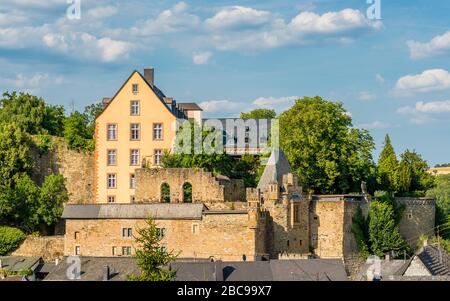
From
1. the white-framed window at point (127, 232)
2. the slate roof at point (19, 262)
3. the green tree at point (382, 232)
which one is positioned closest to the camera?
the white-framed window at point (127, 232)

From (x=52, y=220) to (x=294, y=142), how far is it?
1430 centimetres

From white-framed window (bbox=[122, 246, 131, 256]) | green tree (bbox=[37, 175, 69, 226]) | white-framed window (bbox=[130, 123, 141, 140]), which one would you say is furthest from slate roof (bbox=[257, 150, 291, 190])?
green tree (bbox=[37, 175, 69, 226])

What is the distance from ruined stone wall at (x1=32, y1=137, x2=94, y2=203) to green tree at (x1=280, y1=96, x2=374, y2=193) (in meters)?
11.8

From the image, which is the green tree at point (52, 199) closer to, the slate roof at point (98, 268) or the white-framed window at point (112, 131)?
the white-framed window at point (112, 131)

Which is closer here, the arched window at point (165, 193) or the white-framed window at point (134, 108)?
the arched window at point (165, 193)

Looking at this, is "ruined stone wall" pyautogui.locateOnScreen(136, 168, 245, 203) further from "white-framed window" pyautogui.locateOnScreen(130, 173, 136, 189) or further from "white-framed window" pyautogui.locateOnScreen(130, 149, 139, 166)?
"white-framed window" pyautogui.locateOnScreen(130, 149, 139, 166)

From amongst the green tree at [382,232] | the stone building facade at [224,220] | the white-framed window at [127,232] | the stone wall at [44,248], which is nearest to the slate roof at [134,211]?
the stone building facade at [224,220]

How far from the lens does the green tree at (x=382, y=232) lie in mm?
46344

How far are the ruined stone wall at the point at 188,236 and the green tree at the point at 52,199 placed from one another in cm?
441

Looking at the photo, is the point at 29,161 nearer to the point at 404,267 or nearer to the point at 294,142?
the point at 294,142

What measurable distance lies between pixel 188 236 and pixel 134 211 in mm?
3527

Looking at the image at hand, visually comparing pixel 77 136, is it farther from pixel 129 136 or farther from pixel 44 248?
pixel 44 248

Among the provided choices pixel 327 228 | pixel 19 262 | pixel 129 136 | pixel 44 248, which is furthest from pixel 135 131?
pixel 327 228
